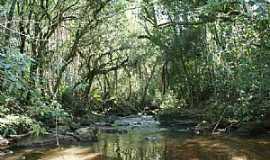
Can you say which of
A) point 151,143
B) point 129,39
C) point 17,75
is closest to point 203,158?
point 151,143

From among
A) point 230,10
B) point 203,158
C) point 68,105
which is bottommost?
point 203,158

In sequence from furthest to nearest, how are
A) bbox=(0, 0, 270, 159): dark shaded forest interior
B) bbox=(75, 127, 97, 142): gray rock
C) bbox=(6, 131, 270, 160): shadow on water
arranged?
bbox=(75, 127, 97, 142): gray rock < bbox=(0, 0, 270, 159): dark shaded forest interior < bbox=(6, 131, 270, 160): shadow on water

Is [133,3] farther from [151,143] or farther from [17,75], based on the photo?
[17,75]

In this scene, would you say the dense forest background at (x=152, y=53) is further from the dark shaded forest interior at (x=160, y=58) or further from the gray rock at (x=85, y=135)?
the gray rock at (x=85, y=135)

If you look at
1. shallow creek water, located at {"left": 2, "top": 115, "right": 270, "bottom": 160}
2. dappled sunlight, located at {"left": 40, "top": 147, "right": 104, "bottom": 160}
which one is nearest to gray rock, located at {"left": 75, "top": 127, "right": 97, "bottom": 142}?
shallow creek water, located at {"left": 2, "top": 115, "right": 270, "bottom": 160}

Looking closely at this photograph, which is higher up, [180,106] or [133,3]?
[133,3]

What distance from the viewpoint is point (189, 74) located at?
23203 mm

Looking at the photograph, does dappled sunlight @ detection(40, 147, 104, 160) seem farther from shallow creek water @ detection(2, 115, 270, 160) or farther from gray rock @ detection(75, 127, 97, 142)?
gray rock @ detection(75, 127, 97, 142)

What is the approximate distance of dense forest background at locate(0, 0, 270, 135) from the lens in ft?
39.2

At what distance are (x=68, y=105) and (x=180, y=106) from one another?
643 centimetres

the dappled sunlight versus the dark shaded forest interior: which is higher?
the dark shaded forest interior

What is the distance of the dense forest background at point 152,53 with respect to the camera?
11.9m

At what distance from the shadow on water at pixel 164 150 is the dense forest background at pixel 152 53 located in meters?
1.16

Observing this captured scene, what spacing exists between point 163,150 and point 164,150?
27 millimetres
